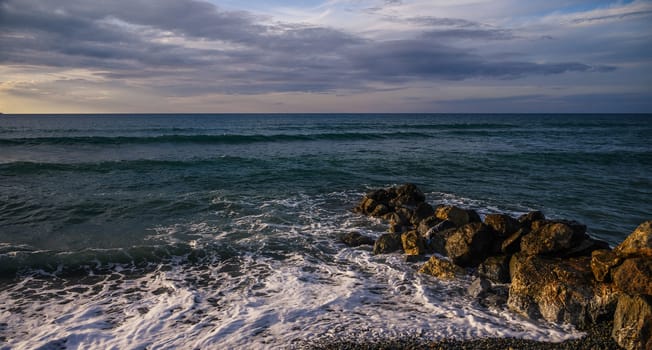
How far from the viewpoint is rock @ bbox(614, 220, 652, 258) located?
617cm

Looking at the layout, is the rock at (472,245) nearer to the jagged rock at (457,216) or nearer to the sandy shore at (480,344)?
the jagged rock at (457,216)

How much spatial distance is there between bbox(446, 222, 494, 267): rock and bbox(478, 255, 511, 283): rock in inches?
11.0

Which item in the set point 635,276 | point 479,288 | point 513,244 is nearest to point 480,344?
point 479,288

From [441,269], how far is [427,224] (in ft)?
8.43

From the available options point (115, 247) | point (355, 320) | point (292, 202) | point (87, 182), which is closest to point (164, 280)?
point (115, 247)

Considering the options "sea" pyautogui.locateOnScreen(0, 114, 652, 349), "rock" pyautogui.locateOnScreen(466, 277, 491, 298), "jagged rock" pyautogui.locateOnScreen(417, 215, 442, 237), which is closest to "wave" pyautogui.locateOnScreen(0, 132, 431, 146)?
"sea" pyautogui.locateOnScreen(0, 114, 652, 349)

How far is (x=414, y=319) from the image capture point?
6246 mm

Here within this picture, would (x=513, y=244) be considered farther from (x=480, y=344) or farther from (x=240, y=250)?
(x=240, y=250)

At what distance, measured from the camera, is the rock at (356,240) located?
9.98 metres

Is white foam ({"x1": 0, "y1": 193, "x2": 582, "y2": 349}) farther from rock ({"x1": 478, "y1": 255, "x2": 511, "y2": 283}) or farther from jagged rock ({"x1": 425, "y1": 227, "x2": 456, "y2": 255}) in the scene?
jagged rock ({"x1": 425, "y1": 227, "x2": 456, "y2": 255})

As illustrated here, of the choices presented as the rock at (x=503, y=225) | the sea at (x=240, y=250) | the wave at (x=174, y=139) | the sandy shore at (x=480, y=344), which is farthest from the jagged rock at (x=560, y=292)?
the wave at (x=174, y=139)

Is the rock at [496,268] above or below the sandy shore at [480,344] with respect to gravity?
above

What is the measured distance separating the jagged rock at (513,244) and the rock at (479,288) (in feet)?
4.08

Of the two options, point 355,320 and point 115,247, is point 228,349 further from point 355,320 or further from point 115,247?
point 115,247
